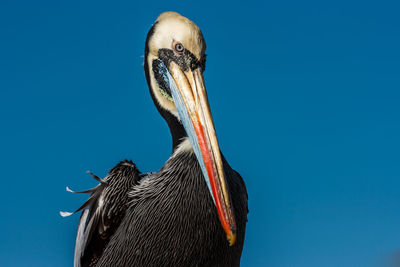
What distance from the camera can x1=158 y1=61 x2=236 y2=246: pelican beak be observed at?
3172 mm

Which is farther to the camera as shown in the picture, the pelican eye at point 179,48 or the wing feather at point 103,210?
the wing feather at point 103,210

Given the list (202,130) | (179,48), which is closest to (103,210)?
(202,130)

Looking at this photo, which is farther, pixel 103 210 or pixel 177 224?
pixel 103 210

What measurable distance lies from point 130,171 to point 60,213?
80cm

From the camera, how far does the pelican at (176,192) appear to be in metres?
3.47

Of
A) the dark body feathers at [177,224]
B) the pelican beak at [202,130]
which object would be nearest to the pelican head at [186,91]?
the pelican beak at [202,130]

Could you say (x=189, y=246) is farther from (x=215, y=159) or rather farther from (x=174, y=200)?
(x=215, y=159)

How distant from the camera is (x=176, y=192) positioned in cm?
359

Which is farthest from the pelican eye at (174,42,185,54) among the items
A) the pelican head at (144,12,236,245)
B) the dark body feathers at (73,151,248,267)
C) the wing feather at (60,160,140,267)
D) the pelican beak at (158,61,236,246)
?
the wing feather at (60,160,140,267)

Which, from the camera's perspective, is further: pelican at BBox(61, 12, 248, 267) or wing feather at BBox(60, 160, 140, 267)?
wing feather at BBox(60, 160, 140, 267)

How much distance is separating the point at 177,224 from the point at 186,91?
1056 millimetres

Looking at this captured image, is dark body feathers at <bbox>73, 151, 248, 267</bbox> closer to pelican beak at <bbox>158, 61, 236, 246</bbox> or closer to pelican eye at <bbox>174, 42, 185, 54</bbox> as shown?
pelican beak at <bbox>158, 61, 236, 246</bbox>

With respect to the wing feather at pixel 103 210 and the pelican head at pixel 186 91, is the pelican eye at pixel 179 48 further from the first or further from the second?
the wing feather at pixel 103 210

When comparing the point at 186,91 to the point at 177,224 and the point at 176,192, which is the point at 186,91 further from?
the point at 177,224
